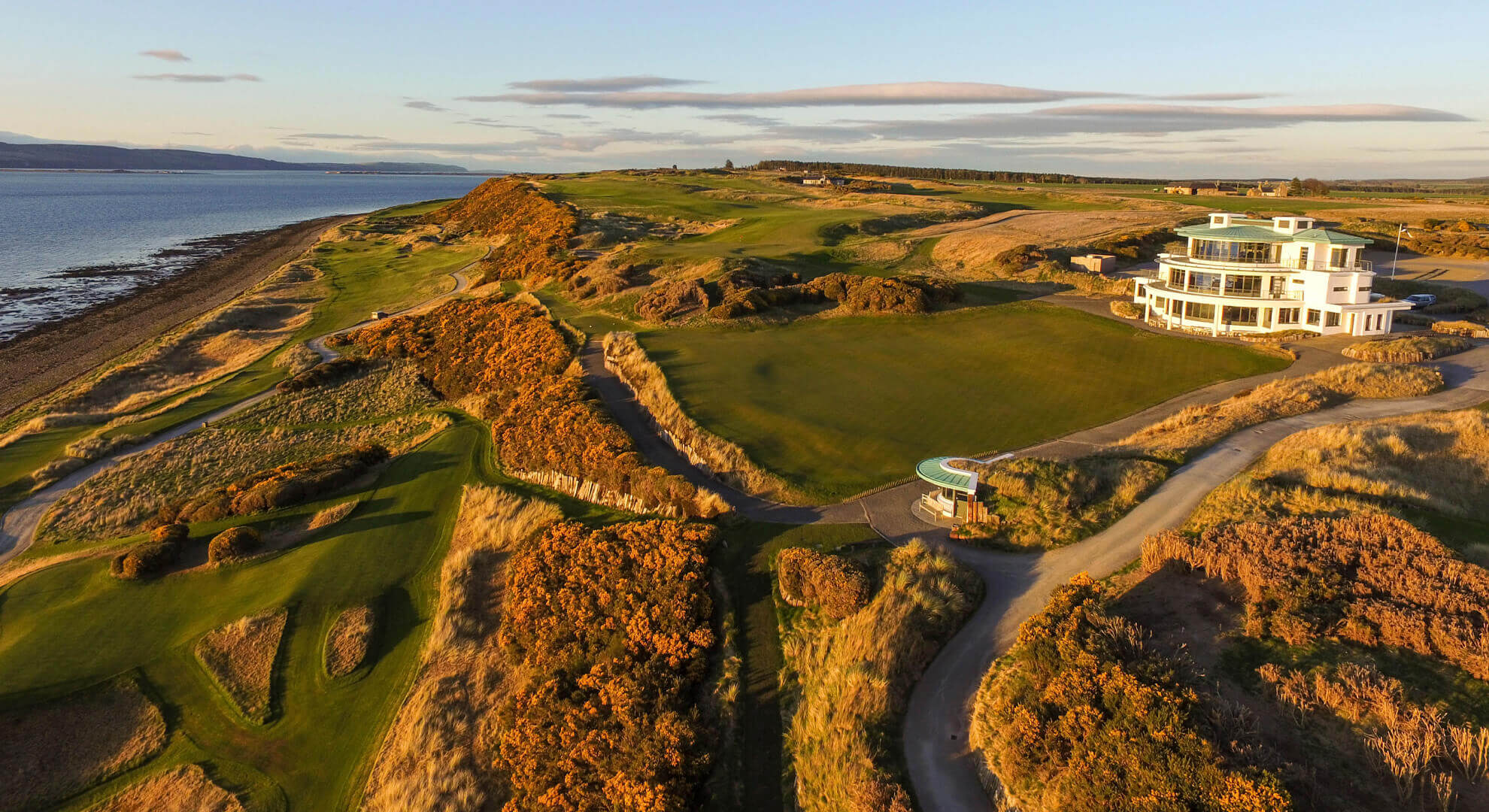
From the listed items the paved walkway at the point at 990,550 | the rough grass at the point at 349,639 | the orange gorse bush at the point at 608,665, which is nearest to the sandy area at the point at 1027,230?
the paved walkway at the point at 990,550

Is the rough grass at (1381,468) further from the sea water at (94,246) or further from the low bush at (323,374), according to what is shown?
the sea water at (94,246)

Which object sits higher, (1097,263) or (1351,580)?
(1097,263)

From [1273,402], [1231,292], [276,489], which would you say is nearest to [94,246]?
[276,489]

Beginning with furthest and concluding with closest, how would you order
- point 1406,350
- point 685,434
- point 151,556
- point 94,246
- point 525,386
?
point 94,246, point 525,386, point 1406,350, point 685,434, point 151,556

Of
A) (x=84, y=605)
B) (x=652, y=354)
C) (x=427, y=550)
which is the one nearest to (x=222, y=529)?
(x=84, y=605)

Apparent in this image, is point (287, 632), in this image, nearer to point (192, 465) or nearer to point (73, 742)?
point (73, 742)

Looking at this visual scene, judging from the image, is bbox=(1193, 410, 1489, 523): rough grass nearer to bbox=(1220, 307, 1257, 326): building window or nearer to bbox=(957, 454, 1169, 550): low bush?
bbox=(957, 454, 1169, 550): low bush
